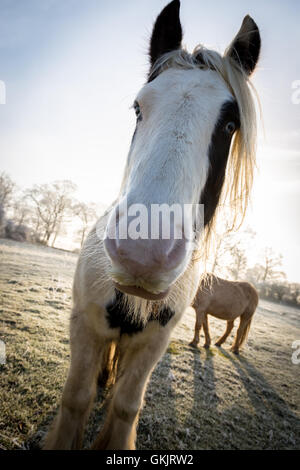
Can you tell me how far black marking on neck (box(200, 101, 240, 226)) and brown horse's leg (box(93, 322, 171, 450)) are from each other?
110 cm

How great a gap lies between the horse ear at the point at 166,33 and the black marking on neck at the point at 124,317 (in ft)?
7.44

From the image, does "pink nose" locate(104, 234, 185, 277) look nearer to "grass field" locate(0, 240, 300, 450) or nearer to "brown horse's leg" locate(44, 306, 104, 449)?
"brown horse's leg" locate(44, 306, 104, 449)

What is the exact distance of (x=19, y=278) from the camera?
6809 millimetres

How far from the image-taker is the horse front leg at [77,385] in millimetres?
1759

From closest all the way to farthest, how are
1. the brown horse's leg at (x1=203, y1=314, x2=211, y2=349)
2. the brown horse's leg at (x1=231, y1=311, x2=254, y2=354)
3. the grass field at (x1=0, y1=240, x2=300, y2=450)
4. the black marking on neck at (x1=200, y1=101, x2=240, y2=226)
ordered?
the black marking on neck at (x1=200, y1=101, x2=240, y2=226)
the grass field at (x1=0, y1=240, x2=300, y2=450)
the brown horse's leg at (x1=203, y1=314, x2=211, y2=349)
the brown horse's leg at (x1=231, y1=311, x2=254, y2=354)

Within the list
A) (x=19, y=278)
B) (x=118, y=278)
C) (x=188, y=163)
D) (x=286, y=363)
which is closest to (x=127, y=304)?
(x=118, y=278)

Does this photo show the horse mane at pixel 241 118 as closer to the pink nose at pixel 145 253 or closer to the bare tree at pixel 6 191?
the pink nose at pixel 145 253

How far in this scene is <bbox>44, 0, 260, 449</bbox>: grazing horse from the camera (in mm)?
972

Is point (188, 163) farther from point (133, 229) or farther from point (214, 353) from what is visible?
point (214, 353)

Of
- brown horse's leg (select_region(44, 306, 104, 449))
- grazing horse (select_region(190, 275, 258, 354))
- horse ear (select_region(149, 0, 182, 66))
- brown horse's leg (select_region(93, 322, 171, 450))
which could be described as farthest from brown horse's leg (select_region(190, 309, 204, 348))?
horse ear (select_region(149, 0, 182, 66))

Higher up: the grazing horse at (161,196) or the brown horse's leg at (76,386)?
the grazing horse at (161,196)

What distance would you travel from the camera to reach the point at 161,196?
921mm

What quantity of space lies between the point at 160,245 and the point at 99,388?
310 cm

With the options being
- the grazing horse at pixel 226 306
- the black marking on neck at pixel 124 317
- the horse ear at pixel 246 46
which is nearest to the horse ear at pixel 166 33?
the horse ear at pixel 246 46
